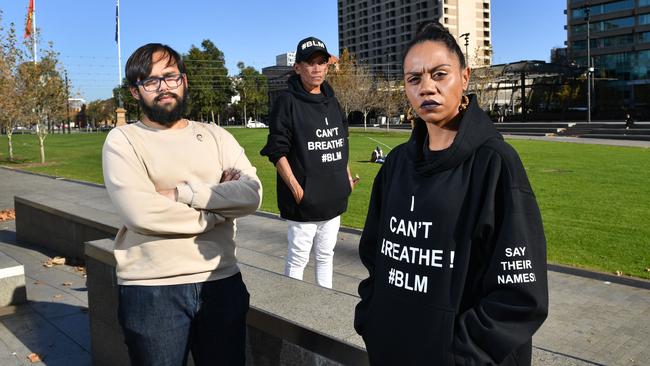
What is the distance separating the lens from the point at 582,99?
68688mm

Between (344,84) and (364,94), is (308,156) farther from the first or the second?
(364,94)

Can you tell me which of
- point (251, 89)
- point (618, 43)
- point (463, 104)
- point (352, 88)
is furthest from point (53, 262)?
point (251, 89)

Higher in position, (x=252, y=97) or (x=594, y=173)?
(x=252, y=97)

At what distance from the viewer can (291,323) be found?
2.69m

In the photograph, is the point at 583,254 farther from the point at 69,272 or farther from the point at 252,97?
the point at 252,97

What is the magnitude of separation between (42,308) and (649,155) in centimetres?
2128

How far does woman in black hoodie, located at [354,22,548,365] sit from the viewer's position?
A: 1.51 metres

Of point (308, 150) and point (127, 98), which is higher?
point (127, 98)

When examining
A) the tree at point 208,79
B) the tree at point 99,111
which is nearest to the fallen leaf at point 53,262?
the tree at point 208,79

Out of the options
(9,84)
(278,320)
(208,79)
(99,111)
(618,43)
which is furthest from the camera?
(99,111)

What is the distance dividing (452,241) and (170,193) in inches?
52.3

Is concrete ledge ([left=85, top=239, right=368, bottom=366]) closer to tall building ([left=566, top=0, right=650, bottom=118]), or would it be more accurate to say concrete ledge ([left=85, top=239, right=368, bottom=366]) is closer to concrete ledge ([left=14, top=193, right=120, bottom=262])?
concrete ledge ([left=14, top=193, right=120, bottom=262])

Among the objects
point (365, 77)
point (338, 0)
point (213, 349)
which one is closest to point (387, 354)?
point (213, 349)

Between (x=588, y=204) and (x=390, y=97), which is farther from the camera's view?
(x=390, y=97)
